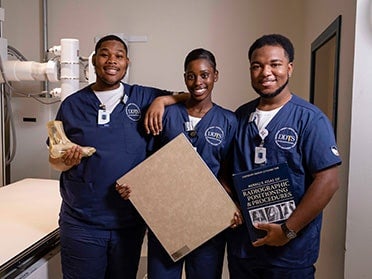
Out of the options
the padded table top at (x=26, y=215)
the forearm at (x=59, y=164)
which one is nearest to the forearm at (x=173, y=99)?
the forearm at (x=59, y=164)

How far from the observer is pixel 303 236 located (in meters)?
1.21

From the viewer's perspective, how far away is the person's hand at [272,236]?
1169 millimetres

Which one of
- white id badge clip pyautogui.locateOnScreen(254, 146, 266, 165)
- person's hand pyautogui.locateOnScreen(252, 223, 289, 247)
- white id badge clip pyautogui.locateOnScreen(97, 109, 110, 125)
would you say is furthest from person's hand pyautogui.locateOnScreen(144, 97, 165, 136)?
person's hand pyautogui.locateOnScreen(252, 223, 289, 247)

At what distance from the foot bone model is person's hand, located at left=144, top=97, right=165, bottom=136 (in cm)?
22

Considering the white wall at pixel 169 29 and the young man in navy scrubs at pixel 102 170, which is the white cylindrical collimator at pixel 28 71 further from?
the young man in navy scrubs at pixel 102 170

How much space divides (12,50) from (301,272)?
8.58 ft

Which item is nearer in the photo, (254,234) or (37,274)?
(254,234)

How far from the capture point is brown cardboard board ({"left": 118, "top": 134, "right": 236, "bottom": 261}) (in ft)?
4.28

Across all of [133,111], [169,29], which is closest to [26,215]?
[133,111]

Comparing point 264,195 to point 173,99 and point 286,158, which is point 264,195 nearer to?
point 286,158

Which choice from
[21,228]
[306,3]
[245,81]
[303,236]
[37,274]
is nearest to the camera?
[303,236]

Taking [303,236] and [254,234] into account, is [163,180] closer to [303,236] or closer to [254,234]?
[254,234]

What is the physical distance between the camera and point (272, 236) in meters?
1.18

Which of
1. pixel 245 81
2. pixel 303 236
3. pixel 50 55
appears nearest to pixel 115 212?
pixel 303 236
